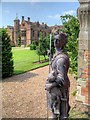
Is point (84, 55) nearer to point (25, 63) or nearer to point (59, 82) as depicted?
point (59, 82)

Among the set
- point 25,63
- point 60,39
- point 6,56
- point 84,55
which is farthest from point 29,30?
point 60,39

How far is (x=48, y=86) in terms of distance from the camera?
2.87m

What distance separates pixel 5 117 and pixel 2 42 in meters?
7.35

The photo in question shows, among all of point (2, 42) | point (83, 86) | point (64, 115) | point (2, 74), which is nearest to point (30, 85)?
point (2, 74)

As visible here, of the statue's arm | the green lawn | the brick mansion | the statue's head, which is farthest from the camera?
the brick mansion

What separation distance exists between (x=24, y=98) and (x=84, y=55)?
4106mm

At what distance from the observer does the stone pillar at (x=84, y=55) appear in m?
5.13

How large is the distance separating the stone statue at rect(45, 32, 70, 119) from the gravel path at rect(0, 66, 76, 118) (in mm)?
3707

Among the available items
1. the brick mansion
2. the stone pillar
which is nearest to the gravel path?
the stone pillar

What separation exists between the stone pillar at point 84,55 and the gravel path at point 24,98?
1.69 metres

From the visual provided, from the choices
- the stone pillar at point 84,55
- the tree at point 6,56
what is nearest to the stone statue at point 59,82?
the stone pillar at point 84,55

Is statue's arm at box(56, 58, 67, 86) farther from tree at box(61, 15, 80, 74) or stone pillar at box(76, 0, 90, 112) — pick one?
tree at box(61, 15, 80, 74)

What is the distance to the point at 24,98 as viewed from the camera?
859 cm

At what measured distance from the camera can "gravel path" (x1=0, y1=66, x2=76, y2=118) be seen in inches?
269
